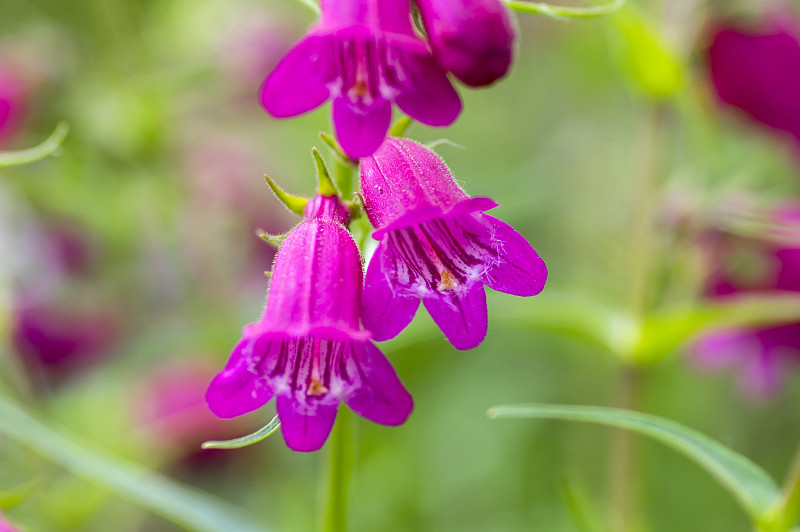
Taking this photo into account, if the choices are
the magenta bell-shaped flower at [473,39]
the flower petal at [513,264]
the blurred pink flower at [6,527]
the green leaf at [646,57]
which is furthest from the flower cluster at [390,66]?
the green leaf at [646,57]

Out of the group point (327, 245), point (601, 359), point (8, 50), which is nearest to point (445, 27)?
point (327, 245)

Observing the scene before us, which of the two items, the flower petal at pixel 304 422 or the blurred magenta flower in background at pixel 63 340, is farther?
the blurred magenta flower in background at pixel 63 340

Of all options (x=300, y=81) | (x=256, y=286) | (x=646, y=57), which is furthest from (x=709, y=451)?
(x=256, y=286)

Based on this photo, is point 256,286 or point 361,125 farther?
point 256,286

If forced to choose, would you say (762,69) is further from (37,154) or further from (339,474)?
(37,154)

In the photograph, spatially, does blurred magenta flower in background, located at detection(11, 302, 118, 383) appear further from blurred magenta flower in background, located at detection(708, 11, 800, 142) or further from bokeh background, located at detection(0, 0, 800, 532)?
blurred magenta flower in background, located at detection(708, 11, 800, 142)

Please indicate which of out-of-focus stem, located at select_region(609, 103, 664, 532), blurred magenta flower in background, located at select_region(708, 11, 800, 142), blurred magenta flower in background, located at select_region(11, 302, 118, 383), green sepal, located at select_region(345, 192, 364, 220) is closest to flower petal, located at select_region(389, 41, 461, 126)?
green sepal, located at select_region(345, 192, 364, 220)

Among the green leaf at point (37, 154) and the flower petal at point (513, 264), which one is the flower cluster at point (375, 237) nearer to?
the flower petal at point (513, 264)
